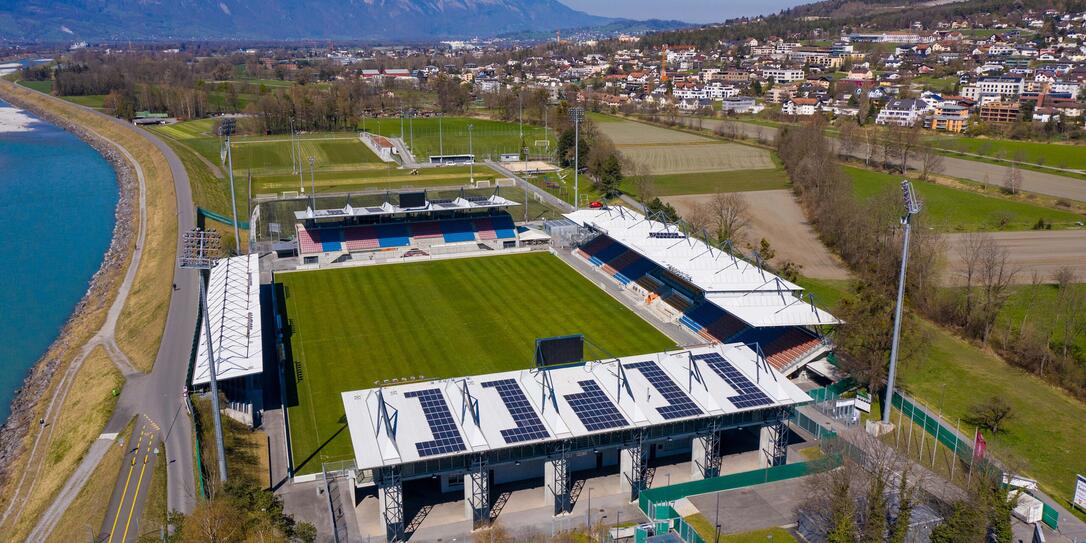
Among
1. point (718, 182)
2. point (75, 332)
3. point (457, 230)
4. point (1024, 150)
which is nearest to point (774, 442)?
point (457, 230)

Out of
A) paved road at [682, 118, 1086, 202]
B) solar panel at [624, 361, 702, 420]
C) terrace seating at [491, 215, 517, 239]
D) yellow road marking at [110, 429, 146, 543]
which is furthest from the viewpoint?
paved road at [682, 118, 1086, 202]

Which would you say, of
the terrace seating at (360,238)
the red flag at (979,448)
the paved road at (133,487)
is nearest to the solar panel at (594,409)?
the red flag at (979,448)

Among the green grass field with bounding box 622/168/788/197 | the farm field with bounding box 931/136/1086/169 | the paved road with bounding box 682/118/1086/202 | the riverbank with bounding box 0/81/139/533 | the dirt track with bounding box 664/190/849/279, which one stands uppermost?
the farm field with bounding box 931/136/1086/169

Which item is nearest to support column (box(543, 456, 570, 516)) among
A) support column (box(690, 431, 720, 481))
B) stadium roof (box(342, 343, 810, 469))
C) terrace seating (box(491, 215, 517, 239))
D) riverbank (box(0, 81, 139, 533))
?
stadium roof (box(342, 343, 810, 469))

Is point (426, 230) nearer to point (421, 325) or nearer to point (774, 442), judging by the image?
point (421, 325)

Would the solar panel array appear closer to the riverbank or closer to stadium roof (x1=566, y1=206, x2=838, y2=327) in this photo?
stadium roof (x1=566, y1=206, x2=838, y2=327)

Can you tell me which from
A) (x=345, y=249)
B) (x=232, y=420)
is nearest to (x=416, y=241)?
(x=345, y=249)

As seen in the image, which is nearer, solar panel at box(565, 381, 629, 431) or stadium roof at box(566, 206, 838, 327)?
solar panel at box(565, 381, 629, 431)
